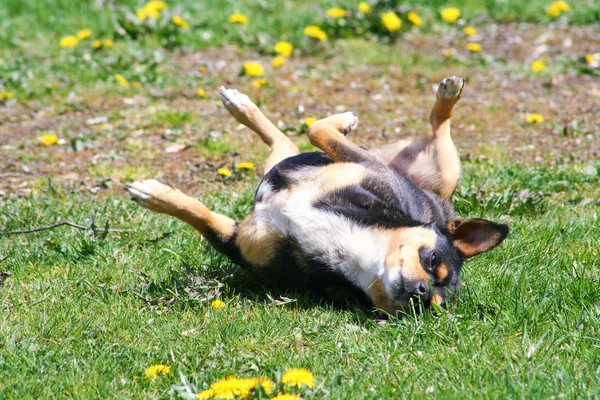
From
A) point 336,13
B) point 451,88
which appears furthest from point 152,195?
point 336,13

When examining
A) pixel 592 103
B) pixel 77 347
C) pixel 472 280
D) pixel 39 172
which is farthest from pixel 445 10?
pixel 77 347

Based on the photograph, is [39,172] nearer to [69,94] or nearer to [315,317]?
[69,94]

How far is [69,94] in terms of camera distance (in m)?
7.93

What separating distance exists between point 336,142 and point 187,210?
1.01m

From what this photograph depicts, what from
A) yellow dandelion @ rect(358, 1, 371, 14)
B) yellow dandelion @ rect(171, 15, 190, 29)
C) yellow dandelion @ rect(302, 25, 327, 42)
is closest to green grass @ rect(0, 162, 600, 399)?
yellow dandelion @ rect(302, 25, 327, 42)

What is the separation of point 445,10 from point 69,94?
16.9 ft

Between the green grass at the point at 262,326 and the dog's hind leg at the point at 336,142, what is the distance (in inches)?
36.0

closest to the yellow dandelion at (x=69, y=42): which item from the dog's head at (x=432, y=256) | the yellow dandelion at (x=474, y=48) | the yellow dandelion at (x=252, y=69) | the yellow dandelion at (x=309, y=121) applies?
the yellow dandelion at (x=252, y=69)

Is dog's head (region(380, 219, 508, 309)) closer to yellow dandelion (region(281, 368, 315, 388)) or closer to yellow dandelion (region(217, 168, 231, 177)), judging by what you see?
yellow dandelion (region(281, 368, 315, 388))

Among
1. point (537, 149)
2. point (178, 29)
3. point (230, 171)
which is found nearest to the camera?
point (230, 171)

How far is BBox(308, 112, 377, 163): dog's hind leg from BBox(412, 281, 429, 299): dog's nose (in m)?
1.05

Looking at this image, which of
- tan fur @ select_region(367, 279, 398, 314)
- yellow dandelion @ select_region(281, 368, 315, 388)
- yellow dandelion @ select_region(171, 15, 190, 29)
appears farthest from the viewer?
yellow dandelion @ select_region(171, 15, 190, 29)

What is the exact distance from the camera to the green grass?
318cm

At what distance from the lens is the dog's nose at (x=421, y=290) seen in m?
3.72
